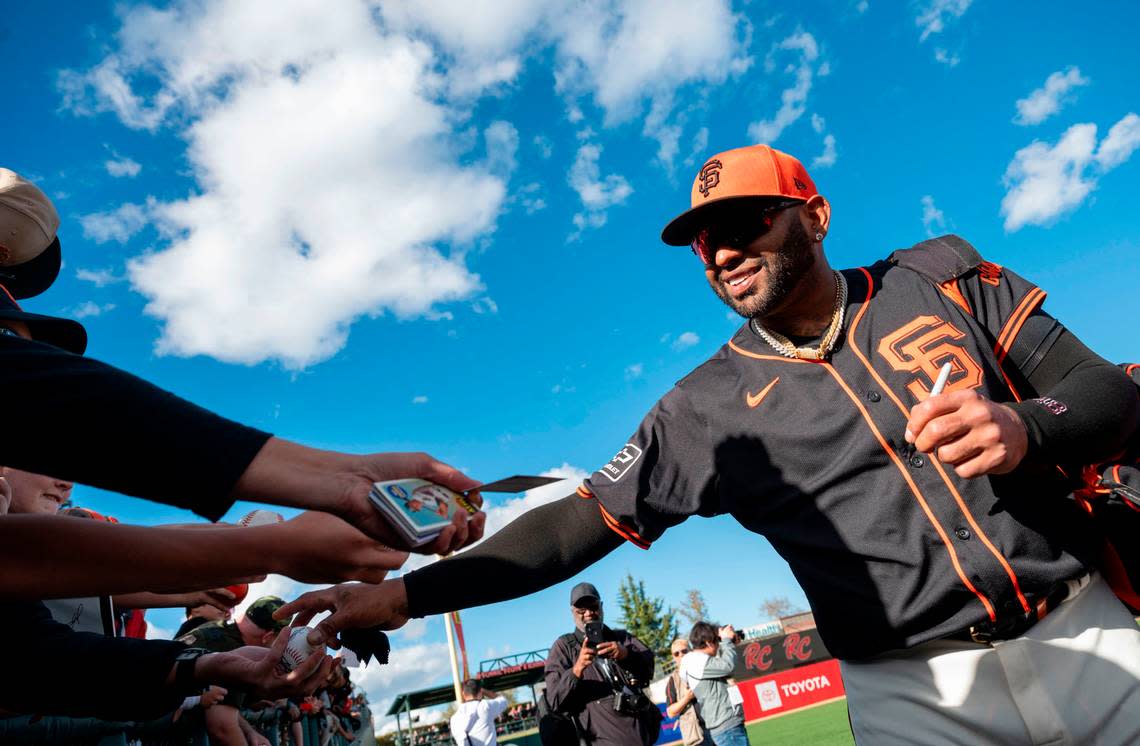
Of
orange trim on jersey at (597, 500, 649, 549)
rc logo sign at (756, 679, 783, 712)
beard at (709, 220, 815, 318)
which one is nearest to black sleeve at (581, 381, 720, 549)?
orange trim on jersey at (597, 500, 649, 549)

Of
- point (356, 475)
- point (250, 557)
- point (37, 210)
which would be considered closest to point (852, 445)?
point (356, 475)

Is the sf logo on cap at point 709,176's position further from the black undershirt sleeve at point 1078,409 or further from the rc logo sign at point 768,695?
the rc logo sign at point 768,695

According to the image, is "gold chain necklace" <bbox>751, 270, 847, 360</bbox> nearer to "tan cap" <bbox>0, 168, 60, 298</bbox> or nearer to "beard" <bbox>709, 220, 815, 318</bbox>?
"beard" <bbox>709, 220, 815, 318</bbox>

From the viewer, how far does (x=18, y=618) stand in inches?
92.7

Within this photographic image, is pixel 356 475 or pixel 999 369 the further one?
pixel 999 369

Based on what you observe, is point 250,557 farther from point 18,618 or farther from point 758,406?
point 758,406

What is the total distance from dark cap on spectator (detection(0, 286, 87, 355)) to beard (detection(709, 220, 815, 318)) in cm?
216

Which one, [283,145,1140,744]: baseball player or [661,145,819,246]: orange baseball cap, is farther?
[661,145,819,246]: orange baseball cap

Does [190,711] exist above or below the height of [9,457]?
below

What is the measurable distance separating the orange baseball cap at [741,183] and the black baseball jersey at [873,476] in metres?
0.43

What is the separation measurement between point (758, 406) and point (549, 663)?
5.96 meters

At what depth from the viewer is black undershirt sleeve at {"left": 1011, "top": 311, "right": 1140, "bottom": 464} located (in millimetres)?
2111

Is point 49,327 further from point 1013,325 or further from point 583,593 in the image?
point 583,593

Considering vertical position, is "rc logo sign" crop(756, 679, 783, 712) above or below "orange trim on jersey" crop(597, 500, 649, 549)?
below
